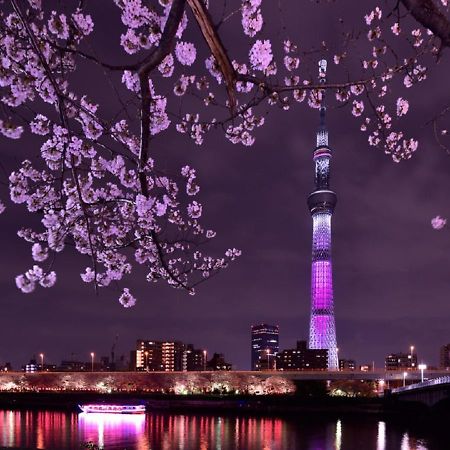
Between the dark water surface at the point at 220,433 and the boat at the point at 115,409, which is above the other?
the dark water surface at the point at 220,433

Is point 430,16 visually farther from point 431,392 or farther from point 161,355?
point 161,355

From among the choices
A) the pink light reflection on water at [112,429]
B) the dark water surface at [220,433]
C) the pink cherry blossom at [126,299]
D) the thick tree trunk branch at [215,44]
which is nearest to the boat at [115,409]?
the pink light reflection on water at [112,429]

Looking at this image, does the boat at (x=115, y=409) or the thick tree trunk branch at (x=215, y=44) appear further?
the boat at (x=115, y=409)

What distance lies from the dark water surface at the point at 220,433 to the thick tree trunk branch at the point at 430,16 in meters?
36.5

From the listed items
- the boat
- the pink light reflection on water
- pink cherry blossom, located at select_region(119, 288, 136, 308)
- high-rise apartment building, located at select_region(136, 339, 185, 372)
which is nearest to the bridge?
the pink light reflection on water

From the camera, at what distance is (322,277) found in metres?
123

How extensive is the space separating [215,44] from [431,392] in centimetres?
5105

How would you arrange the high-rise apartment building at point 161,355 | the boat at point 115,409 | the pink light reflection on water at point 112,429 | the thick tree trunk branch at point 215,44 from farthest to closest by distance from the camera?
1. the high-rise apartment building at point 161,355
2. the boat at point 115,409
3. the pink light reflection on water at point 112,429
4. the thick tree trunk branch at point 215,44

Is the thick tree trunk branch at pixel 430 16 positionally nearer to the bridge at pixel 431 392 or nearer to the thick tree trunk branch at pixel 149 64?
the thick tree trunk branch at pixel 149 64

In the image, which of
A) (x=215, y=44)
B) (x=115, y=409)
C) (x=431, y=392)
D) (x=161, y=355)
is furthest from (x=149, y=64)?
(x=161, y=355)

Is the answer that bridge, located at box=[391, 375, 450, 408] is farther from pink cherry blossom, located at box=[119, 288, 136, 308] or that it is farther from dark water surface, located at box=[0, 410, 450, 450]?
pink cherry blossom, located at box=[119, 288, 136, 308]

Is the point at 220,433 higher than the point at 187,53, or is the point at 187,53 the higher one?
the point at 187,53

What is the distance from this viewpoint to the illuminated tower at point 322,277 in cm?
12094

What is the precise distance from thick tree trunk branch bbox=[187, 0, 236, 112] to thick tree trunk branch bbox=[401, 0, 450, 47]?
1629 millimetres
